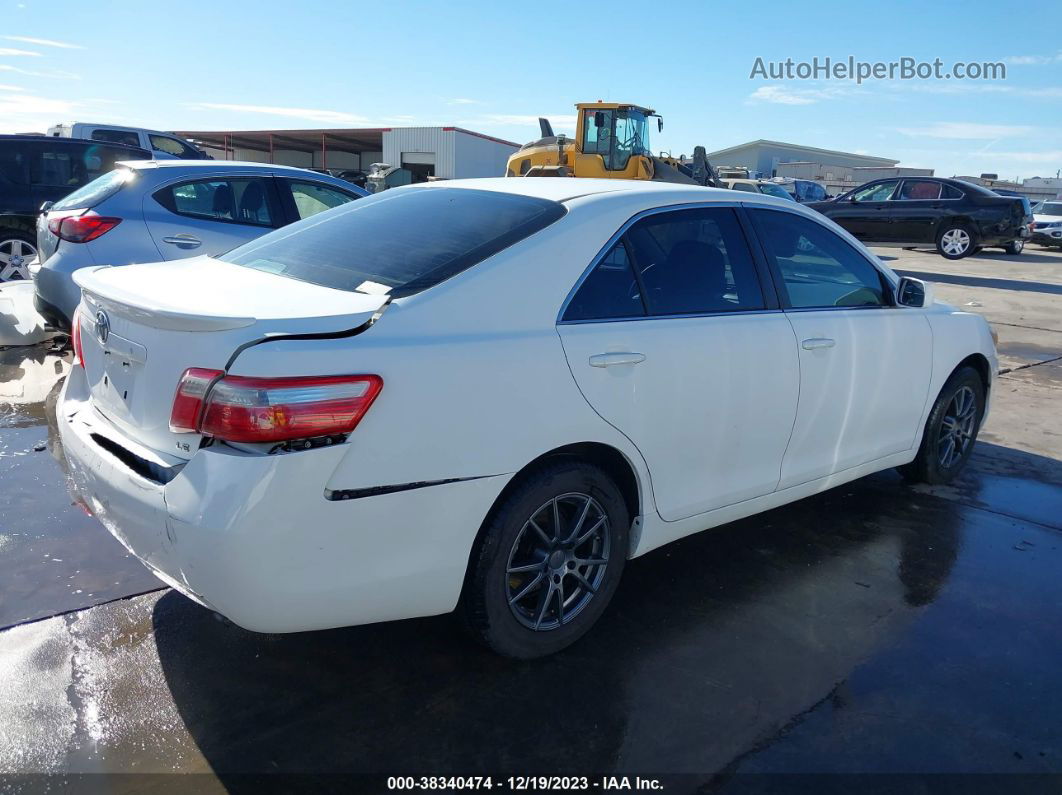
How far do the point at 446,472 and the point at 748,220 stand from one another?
190 centimetres

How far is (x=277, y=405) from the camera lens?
2318 mm

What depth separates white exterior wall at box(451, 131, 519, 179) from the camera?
149ft

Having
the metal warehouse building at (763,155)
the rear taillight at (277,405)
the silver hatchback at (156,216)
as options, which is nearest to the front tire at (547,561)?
the rear taillight at (277,405)

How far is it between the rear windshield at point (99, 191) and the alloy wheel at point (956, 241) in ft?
56.6

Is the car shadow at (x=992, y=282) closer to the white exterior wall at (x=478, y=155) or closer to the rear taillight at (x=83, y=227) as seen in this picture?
the rear taillight at (x=83, y=227)

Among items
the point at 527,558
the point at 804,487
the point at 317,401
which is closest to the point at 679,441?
the point at 527,558

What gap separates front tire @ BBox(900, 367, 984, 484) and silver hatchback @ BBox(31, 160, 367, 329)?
4539mm

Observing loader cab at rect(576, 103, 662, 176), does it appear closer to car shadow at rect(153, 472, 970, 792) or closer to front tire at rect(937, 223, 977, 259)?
front tire at rect(937, 223, 977, 259)

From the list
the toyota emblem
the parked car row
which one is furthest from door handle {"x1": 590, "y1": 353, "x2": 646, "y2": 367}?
the parked car row

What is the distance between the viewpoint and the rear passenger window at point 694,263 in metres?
3.25

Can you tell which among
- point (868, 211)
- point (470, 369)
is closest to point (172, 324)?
point (470, 369)

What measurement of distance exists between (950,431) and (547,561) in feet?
9.96

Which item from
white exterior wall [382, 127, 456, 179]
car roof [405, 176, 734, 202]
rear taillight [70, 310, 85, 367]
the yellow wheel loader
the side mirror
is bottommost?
rear taillight [70, 310, 85, 367]

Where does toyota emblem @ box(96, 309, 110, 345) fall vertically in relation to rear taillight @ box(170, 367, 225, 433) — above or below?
above
